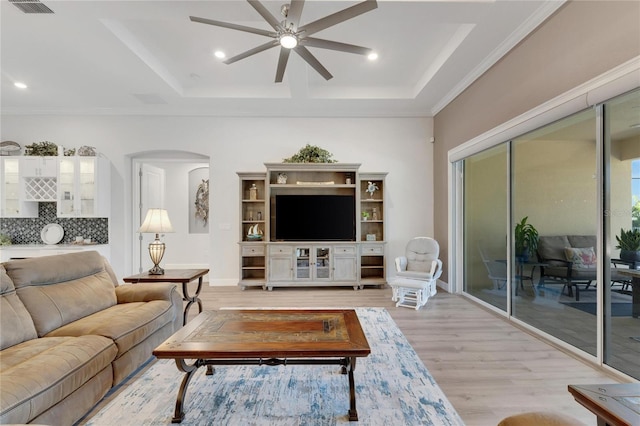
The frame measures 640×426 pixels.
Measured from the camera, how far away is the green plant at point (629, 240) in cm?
228

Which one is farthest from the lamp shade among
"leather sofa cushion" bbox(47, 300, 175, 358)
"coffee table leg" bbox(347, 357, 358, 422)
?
"coffee table leg" bbox(347, 357, 358, 422)

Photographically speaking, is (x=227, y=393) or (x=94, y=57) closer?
(x=227, y=393)

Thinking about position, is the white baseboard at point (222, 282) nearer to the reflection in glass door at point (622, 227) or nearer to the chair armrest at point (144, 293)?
the chair armrest at point (144, 293)

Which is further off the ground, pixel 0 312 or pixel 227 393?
pixel 0 312

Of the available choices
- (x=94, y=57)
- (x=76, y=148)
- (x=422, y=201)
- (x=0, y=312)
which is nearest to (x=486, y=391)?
(x=0, y=312)

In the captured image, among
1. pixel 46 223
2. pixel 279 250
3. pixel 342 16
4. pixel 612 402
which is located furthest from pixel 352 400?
pixel 46 223

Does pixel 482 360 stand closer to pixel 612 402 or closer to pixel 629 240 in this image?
pixel 629 240

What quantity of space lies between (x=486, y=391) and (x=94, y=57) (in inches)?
215

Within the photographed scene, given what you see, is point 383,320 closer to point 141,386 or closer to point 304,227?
point 304,227

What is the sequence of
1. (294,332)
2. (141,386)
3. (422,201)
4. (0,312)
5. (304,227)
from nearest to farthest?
(0,312)
(294,332)
(141,386)
(304,227)
(422,201)

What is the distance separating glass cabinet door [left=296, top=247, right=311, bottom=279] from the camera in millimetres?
5152

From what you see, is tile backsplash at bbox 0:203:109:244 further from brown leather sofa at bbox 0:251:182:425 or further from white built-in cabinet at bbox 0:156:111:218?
brown leather sofa at bbox 0:251:182:425

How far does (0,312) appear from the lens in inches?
76.0

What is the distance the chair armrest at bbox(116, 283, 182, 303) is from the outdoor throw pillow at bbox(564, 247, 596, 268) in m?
3.94
